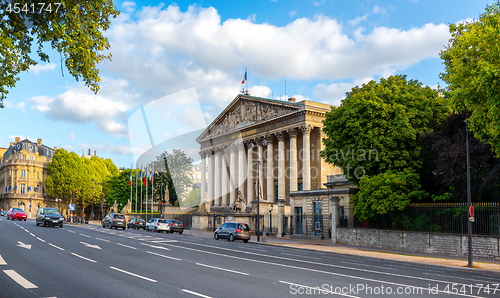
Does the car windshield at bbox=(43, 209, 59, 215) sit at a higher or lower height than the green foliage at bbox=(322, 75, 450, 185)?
lower

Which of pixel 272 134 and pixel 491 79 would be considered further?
pixel 272 134

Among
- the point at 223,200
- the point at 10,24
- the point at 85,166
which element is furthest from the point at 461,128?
the point at 85,166

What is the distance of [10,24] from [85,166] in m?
90.7

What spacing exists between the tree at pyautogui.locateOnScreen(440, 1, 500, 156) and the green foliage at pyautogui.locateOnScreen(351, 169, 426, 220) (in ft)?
24.6

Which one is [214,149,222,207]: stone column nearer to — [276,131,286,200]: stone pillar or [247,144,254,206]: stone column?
[247,144,254,206]: stone column

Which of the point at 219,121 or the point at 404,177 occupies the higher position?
the point at 219,121

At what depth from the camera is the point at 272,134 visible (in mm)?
60094

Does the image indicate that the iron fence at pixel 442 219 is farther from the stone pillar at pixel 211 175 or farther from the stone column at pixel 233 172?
the stone pillar at pixel 211 175

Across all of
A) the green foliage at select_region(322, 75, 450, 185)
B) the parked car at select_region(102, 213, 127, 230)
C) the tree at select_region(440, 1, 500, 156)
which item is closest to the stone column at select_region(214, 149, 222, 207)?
the parked car at select_region(102, 213, 127, 230)

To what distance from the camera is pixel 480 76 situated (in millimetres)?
17250

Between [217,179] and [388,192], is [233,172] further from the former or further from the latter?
[388,192]

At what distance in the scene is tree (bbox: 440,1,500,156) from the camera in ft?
56.7

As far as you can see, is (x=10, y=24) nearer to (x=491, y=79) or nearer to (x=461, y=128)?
(x=491, y=79)

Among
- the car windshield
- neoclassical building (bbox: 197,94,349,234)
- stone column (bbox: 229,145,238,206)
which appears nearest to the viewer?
the car windshield
